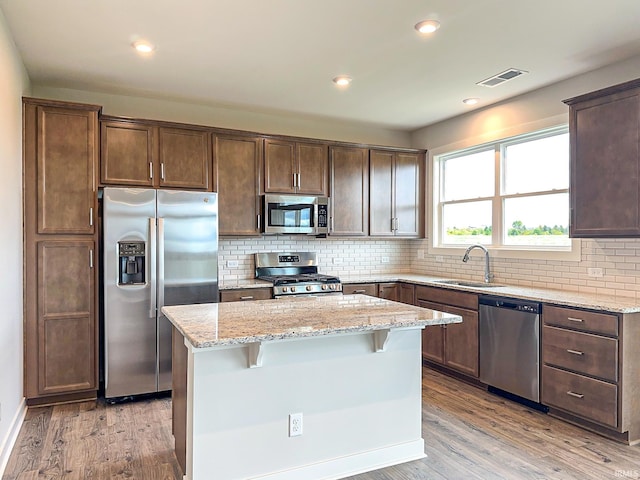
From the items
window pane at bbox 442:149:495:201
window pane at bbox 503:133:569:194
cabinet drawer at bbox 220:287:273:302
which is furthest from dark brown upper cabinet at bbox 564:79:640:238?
cabinet drawer at bbox 220:287:273:302

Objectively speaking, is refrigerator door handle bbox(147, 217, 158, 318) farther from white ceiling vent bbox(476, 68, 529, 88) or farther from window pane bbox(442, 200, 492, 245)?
window pane bbox(442, 200, 492, 245)

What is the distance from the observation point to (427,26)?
2.86 m

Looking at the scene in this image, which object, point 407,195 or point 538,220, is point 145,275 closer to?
point 407,195

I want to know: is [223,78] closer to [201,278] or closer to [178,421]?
[201,278]

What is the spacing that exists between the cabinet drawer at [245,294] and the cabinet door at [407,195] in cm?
185

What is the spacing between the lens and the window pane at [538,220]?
3.98 metres

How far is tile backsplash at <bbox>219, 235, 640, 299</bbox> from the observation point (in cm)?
348

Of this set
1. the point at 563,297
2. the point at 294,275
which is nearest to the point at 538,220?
the point at 563,297

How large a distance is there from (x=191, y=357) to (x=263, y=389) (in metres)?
0.41

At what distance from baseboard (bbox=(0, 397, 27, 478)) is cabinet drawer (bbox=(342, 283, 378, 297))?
115 inches

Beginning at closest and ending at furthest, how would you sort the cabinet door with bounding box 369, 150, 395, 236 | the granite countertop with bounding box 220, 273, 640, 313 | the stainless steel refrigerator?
the granite countertop with bounding box 220, 273, 640, 313
the stainless steel refrigerator
the cabinet door with bounding box 369, 150, 395, 236

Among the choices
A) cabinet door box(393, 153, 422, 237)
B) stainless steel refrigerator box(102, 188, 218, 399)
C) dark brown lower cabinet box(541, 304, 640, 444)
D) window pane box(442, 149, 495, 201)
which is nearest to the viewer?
dark brown lower cabinet box(541, 304, 640, 444)

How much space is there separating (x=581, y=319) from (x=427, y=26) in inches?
86.9

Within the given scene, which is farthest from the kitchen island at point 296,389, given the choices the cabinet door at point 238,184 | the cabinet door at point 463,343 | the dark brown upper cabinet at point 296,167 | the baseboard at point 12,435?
the dark brown upper cabinet at point 296,167
